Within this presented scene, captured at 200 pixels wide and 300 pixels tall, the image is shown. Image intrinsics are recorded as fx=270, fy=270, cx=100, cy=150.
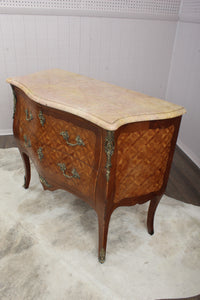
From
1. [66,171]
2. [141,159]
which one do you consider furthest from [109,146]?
[66,171]

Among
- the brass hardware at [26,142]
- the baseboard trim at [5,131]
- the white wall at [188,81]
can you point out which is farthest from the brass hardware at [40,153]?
the white wall at [188,81]

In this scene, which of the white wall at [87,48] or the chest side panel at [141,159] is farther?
the white wall at [87,48]

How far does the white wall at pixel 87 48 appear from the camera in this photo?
3180 mm

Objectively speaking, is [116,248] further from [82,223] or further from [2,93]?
[2,93]

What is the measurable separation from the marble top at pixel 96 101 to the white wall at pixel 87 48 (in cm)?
132

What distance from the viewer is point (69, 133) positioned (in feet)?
5.56

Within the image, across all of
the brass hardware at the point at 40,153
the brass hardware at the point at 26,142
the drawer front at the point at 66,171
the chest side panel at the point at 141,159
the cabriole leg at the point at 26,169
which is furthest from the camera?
the cabriole leg at the point at 26,169

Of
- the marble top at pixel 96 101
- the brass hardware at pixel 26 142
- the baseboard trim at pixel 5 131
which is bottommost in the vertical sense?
the baseboard trim at pixel 5 131

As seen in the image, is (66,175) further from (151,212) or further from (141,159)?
(151,212)

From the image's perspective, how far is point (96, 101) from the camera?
1656mm

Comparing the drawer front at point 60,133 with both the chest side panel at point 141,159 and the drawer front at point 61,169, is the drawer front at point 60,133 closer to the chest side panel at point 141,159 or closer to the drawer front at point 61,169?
the drawer front at point 61,169

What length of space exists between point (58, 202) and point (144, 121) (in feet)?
4.20

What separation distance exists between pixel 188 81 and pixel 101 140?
223 cm

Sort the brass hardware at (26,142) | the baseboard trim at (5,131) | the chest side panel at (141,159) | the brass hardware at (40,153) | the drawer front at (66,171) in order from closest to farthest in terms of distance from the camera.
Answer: the chest side panel at (141,159) → the drawer front at (66,171) → the brass hardware at (40,153) → the brass hardware at (26,142) → the baseboard trim at (5,131)
